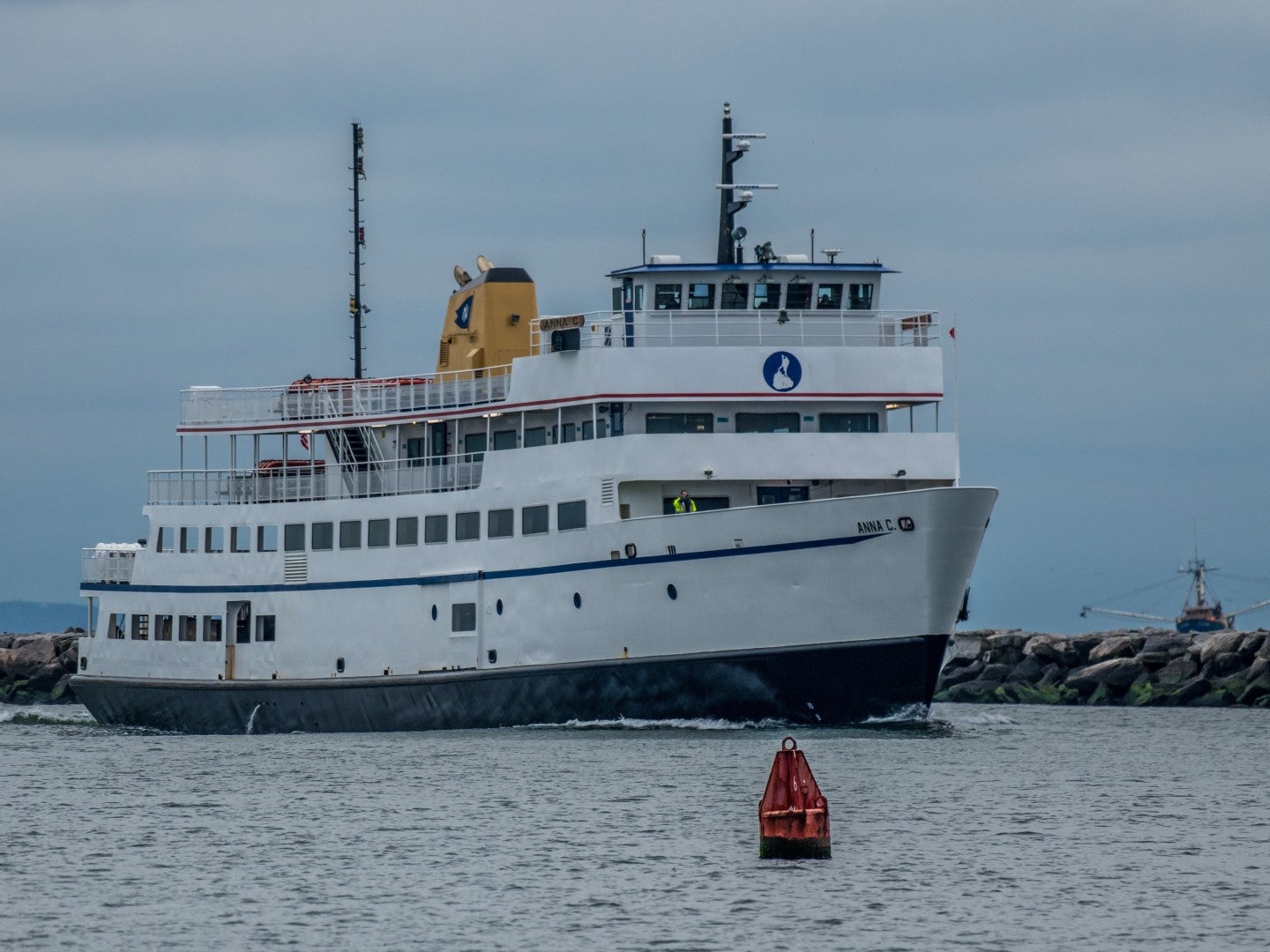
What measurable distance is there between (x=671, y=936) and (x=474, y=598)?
60.6 feet

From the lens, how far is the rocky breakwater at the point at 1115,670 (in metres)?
47.3

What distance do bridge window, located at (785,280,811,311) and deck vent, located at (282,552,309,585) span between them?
35.9 feet

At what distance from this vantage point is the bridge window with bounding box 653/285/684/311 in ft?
121

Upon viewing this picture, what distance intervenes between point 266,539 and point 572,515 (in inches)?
320

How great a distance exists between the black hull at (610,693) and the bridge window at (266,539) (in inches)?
107

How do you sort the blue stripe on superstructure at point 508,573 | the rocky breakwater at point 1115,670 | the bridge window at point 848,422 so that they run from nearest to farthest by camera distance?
1. the blue stripe on superstructure at point 508,573
2. the bridge window at point 848,422
3. the rocky breakwater at point 1115,670

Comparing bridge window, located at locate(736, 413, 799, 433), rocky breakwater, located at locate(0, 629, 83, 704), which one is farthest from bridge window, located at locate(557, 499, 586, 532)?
rocky breakwater, located at locate(0, 629, 83, 704)

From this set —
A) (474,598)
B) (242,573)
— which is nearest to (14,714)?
(242,573)

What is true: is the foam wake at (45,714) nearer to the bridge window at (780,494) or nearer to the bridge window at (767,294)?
the bridge window at (780,494)

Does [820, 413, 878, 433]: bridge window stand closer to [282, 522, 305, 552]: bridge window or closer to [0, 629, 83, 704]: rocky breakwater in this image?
[282, 522, 305, 552]: bridge window

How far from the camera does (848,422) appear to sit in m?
35.8

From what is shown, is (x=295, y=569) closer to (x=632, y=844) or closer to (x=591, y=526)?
(x=591, y=526)

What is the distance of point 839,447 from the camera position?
3494 centimetres

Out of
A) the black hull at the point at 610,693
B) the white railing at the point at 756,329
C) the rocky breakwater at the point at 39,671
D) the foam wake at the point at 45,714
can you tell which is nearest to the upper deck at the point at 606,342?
the white railing at the point at 756,329
